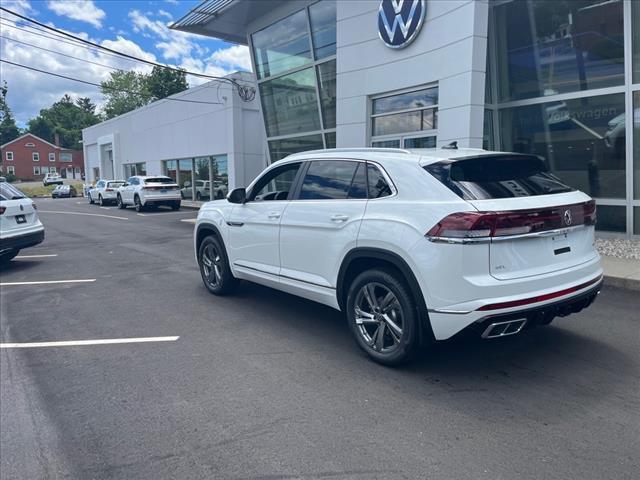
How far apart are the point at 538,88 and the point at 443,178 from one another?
29.5ft

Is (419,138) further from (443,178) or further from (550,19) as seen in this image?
(443,178)

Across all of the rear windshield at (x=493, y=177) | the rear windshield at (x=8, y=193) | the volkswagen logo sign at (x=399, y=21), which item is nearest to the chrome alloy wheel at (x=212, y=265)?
the rear windshield at (x=493, y=177)

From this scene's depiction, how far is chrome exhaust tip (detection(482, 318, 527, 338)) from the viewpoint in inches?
139

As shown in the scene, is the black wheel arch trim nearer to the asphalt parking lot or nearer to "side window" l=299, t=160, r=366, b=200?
the asphalt parking lot

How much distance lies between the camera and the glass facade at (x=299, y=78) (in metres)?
15.4

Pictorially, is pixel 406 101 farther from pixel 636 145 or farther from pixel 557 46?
pixel 636 145

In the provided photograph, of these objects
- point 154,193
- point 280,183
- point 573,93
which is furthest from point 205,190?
point 280,183

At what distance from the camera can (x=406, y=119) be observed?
12.1 m

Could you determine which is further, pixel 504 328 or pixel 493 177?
pixel 493 177

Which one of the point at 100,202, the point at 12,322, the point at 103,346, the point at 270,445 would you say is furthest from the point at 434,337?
the point at 100,202

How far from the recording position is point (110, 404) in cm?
369

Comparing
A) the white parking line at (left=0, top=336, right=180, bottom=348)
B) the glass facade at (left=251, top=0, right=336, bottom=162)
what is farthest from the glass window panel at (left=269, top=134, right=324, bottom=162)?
the white parking line at (left=0, top=336, right=180, bottom=348)

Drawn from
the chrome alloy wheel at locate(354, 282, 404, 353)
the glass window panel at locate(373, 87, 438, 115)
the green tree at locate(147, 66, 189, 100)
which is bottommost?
the chrome alloy wheel at locate(354, 282, 404, 353)

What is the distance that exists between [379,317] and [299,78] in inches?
554
